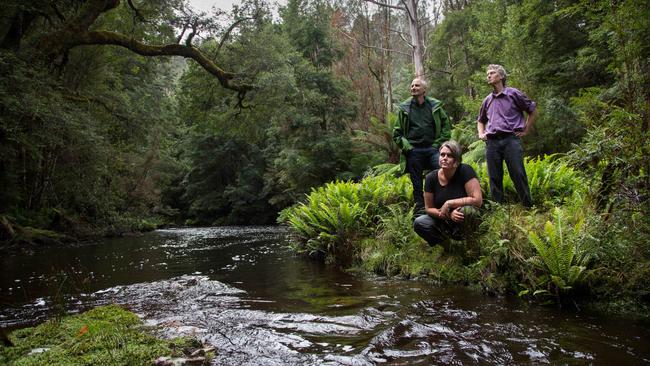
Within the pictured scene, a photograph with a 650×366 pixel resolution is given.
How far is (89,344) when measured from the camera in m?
2.67

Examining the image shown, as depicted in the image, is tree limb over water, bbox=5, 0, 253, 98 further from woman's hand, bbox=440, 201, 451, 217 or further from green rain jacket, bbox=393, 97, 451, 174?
woman's hand, bbox=440, 201, 451, 217

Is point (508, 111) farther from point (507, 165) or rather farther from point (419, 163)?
point (419, 163)

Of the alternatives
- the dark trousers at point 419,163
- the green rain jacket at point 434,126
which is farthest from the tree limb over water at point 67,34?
the dark trousers at point 419,163

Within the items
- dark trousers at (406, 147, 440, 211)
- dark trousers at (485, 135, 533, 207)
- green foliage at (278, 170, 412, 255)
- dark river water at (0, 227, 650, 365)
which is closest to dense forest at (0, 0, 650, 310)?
dark trousers at (485, 135, 533, 207)

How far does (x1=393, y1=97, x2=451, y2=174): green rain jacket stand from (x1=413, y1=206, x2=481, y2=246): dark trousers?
1.12 metres

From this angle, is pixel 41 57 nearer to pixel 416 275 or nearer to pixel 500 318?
pixel 416 275

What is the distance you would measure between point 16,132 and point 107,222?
40.8 ft

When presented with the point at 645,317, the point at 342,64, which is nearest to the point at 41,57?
the point at 645,317

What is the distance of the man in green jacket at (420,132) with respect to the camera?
562cm

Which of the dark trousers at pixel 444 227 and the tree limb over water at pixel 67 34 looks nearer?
the dark trousers at pixel 444 227

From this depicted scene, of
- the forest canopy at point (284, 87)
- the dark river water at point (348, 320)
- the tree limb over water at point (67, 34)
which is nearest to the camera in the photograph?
the dark river water at point (348, 320)

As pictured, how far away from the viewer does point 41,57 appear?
10.4 meters

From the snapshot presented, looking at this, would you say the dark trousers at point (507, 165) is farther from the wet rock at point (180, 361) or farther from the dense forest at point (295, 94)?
the wet rock at point (180, 361)

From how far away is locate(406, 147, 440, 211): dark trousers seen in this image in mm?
5660
